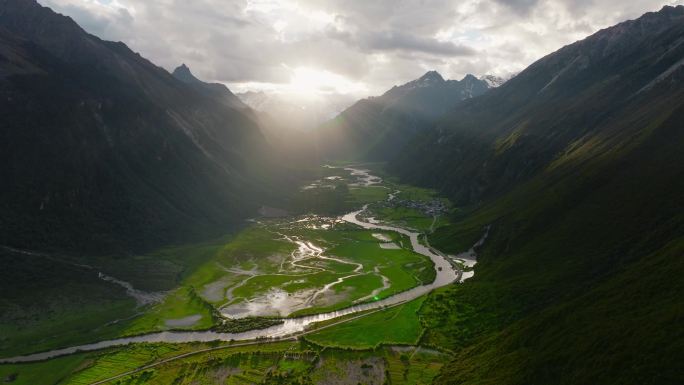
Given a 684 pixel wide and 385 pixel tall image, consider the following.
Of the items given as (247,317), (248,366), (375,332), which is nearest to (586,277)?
(375,332)

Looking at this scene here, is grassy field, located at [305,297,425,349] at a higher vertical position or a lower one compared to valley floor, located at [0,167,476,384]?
lower

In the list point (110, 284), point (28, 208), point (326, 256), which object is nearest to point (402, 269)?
point (326, 256)

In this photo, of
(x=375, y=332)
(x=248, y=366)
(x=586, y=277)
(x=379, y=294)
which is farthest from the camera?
(x=379, y=294)

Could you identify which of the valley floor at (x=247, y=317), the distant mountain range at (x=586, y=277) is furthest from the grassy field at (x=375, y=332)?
the distant mountain range at (x=586, y=277)

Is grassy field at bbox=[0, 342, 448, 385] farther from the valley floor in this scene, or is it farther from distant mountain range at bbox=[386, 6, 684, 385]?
distant mountain range at bbox=[386, 6, 684, 385]

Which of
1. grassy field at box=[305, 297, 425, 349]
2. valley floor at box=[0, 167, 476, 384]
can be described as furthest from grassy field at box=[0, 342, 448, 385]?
grassy field at box=[305, 297, 425, 349]

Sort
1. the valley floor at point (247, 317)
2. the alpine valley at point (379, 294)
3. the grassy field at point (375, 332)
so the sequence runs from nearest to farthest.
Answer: the alpine valley at point (379, 294)
the valley floor at point (247, 317)
the grassy field at point (375, 332)

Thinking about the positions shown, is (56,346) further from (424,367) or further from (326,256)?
(326,256)

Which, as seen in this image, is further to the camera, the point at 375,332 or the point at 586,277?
the point at 586,277

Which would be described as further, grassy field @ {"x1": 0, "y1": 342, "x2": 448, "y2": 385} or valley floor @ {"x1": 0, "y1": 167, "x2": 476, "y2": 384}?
valley floor @ {"x1": 0, "y1": 167, "x2": 476, "y2": 384}

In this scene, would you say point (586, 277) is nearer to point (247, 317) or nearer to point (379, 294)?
point (379, 294)

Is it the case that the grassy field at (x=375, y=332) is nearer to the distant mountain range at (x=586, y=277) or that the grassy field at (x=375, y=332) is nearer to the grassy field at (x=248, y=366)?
the grassy field at (x=248, y=366)
